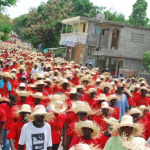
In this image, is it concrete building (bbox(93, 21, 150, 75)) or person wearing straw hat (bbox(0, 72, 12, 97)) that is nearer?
person wearing straw hat (bbox(0, 72, 12, 97))

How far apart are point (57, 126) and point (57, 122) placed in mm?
87

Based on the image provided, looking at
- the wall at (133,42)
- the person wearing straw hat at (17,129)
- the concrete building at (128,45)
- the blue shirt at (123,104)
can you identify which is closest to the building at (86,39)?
the concrete building at (128,45)

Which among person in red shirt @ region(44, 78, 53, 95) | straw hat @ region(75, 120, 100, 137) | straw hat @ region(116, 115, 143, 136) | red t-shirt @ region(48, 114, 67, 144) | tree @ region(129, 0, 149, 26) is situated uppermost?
tree @ region(129, 0, 149, 26)

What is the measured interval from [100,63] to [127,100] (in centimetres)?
2413

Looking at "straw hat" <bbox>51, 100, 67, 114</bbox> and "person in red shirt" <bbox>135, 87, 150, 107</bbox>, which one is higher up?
"straw hat" <bbox>51, 100, 67, 114</bbox>

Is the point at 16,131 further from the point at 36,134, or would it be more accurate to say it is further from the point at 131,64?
the point at 131,64

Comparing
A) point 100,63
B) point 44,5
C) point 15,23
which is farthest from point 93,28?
point 15,23

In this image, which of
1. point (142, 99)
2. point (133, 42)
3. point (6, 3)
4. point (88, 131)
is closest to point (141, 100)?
point (142, 99)

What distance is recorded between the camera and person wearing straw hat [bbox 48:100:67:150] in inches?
249

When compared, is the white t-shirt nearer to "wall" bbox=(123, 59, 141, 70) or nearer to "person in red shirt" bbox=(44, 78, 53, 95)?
"person in red shirt" bbox=(44, 78, 53, 95)

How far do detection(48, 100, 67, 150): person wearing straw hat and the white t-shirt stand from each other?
1050 mm

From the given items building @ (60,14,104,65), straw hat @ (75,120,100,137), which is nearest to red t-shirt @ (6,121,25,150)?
straw hat @ (75,120,100,137)

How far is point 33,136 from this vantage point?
204 inches

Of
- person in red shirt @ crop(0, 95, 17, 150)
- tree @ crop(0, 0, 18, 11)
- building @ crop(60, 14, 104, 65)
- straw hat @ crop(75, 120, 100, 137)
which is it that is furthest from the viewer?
building @ crop(60, 14, 104, 65)
